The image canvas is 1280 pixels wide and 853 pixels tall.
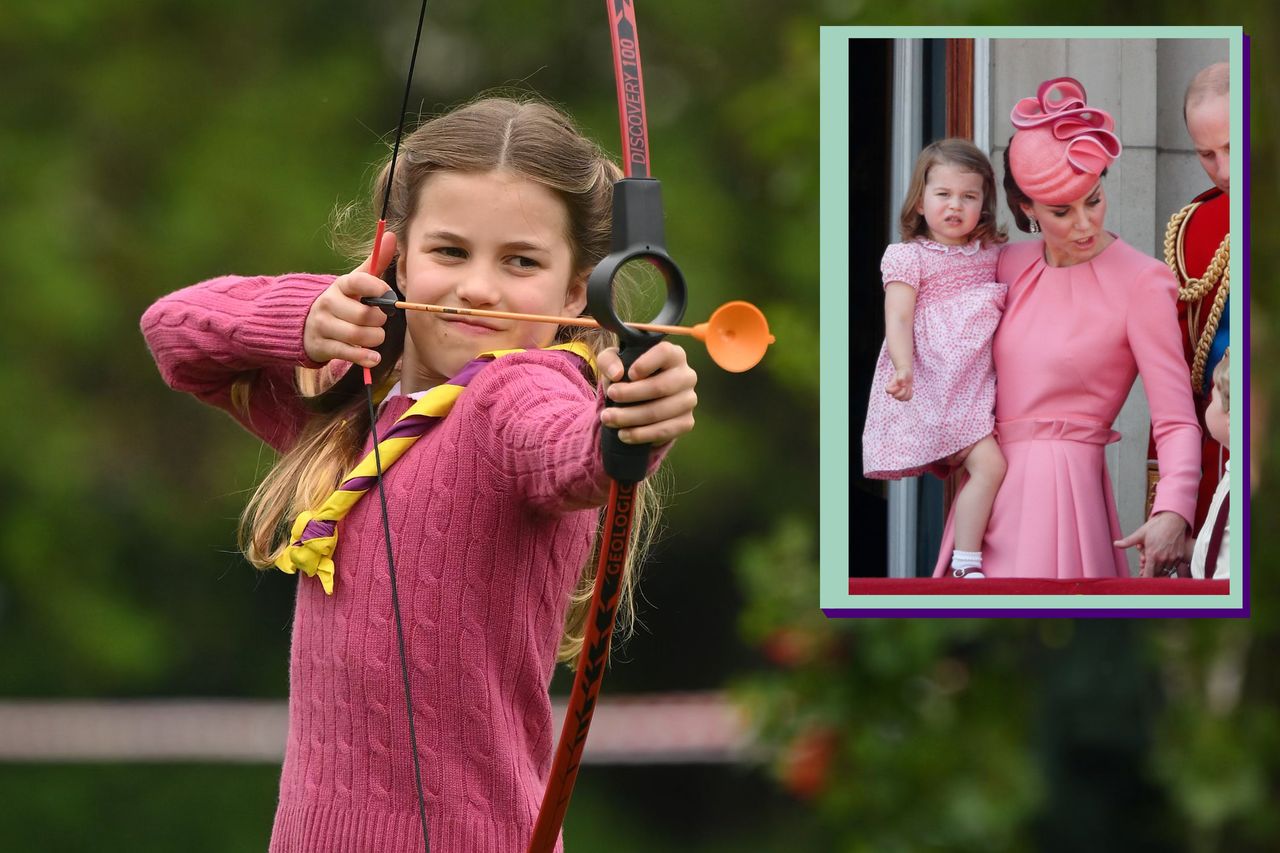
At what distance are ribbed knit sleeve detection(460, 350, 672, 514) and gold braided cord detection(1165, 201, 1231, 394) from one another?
2.44 feet

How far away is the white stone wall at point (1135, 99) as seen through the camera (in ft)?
6.89

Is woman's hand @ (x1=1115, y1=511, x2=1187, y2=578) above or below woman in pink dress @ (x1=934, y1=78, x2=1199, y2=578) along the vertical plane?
below

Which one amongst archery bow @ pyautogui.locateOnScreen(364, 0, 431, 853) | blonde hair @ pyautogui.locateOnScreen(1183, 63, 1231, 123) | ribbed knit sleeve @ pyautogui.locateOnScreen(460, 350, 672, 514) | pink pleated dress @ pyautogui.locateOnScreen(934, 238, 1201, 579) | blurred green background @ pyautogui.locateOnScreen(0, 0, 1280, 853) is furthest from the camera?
blurred green background @ pyautogui.locateOnScreen(0, 0, 1280, 853)

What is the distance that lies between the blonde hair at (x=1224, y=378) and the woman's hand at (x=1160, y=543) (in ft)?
0.47

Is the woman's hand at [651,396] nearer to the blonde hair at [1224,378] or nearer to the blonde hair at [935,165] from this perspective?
the blonde hair at [935,165]

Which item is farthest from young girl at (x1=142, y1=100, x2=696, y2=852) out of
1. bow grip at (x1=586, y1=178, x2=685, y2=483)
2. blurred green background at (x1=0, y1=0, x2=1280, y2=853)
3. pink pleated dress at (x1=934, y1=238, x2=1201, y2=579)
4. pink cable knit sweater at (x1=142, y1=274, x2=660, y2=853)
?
blurred green background at (x1=0, y1=0, x2=1280, y2=853)

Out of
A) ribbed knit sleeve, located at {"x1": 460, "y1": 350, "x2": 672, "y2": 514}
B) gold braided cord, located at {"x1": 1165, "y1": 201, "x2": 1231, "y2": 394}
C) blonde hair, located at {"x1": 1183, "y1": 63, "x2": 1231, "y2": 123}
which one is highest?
blonde hair, located at {"x1": 1183, "y1": 63, "x2": 1231, "y2": 123}

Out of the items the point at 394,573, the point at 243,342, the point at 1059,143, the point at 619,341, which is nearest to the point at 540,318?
the point at 619,341

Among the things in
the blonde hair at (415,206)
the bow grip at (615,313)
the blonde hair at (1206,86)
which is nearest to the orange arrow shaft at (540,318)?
the bow grip at (615,313)

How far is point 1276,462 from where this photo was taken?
144 inches

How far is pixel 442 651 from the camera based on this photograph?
1.72 m

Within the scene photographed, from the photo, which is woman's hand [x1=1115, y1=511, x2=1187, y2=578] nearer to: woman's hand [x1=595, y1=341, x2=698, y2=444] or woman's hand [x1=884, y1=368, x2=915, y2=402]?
woman's hand [x1=884, y1=368, x2=915, y2=402]

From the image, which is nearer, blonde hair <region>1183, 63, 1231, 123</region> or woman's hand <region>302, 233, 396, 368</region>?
woman's hand <region>302, 233, 396, 368</region>

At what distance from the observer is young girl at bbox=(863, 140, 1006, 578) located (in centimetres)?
207
